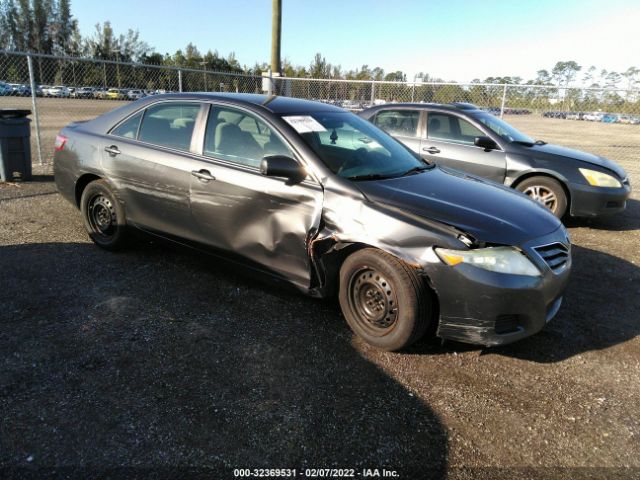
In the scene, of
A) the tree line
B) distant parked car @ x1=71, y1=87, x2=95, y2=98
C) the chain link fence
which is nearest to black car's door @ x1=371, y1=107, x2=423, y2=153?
the chain link fence

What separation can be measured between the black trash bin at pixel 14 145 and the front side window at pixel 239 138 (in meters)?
5.30

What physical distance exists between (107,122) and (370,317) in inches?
132

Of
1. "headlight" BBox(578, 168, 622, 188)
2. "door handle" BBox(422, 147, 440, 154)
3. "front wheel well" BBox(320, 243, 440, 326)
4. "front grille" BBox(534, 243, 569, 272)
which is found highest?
"door handle" BBox(422, 147, 440, 154)

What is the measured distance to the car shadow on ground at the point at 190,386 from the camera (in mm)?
2281

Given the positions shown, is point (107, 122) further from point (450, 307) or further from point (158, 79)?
point (158, 79)

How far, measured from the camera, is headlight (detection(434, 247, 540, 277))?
285 cm

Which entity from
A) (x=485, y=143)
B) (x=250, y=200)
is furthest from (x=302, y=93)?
(x=250, y=200)

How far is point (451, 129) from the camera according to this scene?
697 cm

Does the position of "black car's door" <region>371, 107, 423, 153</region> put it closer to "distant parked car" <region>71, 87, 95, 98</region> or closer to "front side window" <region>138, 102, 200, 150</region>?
"front side window" <region>138, 102, 200, 150</region>

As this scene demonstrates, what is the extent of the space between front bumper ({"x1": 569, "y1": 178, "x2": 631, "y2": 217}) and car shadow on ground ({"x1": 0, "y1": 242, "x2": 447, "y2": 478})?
4293 mm

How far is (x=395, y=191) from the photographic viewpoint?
3322 millimetres

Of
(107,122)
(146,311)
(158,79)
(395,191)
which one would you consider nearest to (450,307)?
(395,191)

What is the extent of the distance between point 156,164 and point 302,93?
1268 centimetres

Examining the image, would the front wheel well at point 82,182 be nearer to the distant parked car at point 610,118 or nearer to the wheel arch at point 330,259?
the wheel arch at point 330,259
